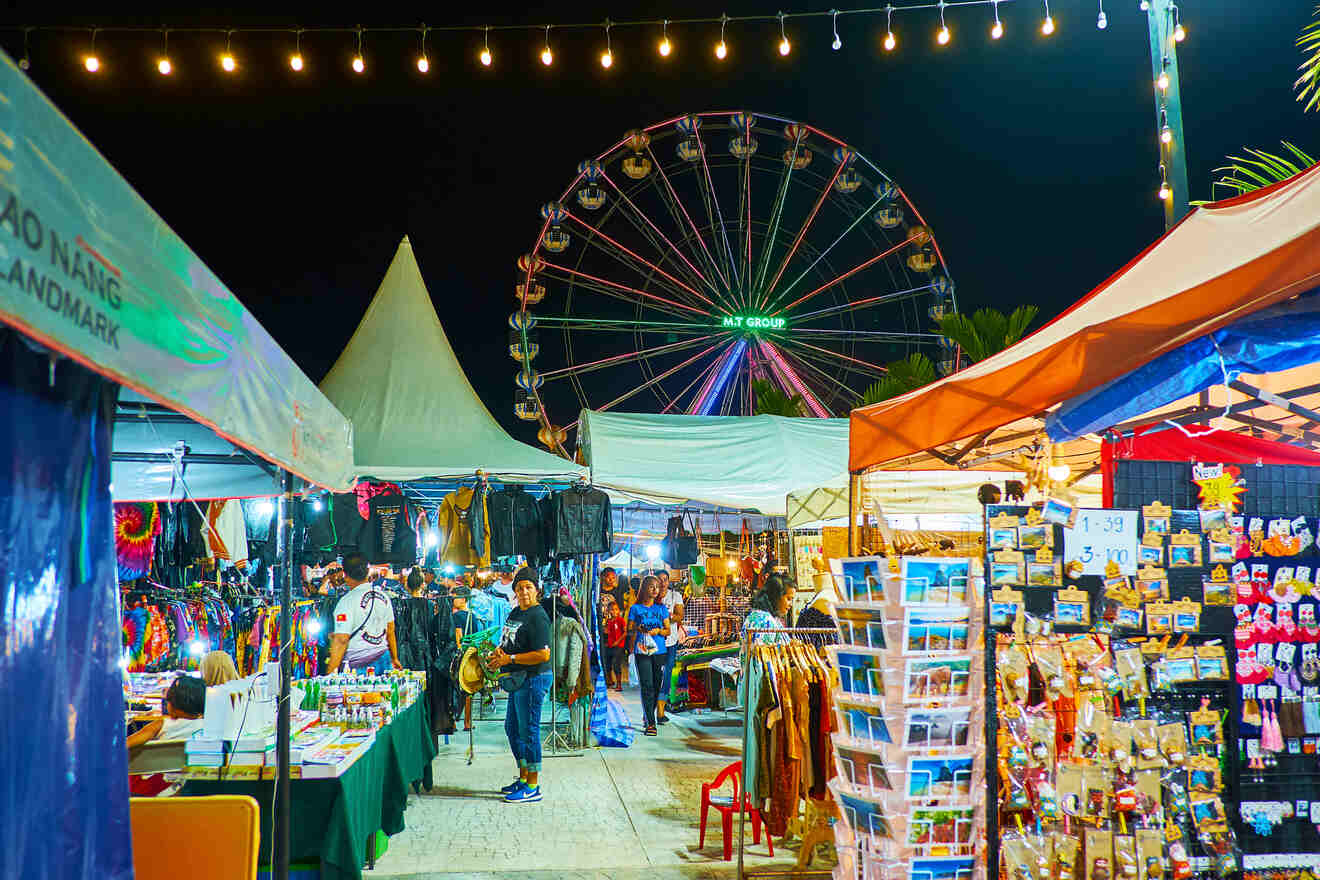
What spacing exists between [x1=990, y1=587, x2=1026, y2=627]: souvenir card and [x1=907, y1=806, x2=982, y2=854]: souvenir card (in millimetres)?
822

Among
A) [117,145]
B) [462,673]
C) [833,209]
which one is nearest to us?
[462,673]

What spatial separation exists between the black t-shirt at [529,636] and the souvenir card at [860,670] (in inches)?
128

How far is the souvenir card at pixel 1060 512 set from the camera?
12.0 feet

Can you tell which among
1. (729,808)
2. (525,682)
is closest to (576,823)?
(525,682)

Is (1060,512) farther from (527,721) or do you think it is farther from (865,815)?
(527,721)

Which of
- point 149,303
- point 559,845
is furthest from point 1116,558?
point 559,845

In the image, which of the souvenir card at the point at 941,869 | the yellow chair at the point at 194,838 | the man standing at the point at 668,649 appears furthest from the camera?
the man standing at the point at 668,649

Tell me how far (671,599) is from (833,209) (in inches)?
280

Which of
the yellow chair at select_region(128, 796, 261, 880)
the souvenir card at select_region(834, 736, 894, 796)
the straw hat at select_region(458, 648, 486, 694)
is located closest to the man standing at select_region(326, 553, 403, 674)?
the straw hat at select_region(458, 648, 486, 694)

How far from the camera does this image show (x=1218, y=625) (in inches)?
143

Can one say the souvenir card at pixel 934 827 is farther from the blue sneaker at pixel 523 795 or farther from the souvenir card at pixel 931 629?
the blue sneaker at pixel 523 795

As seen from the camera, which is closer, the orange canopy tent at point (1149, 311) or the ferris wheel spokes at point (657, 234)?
the orange canopy tent at point (1149, 311)

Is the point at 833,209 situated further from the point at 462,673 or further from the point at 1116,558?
the point at 1116,558

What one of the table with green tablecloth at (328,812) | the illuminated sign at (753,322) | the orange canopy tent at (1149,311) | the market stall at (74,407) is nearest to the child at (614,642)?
the illuminated sign at (753,322)
